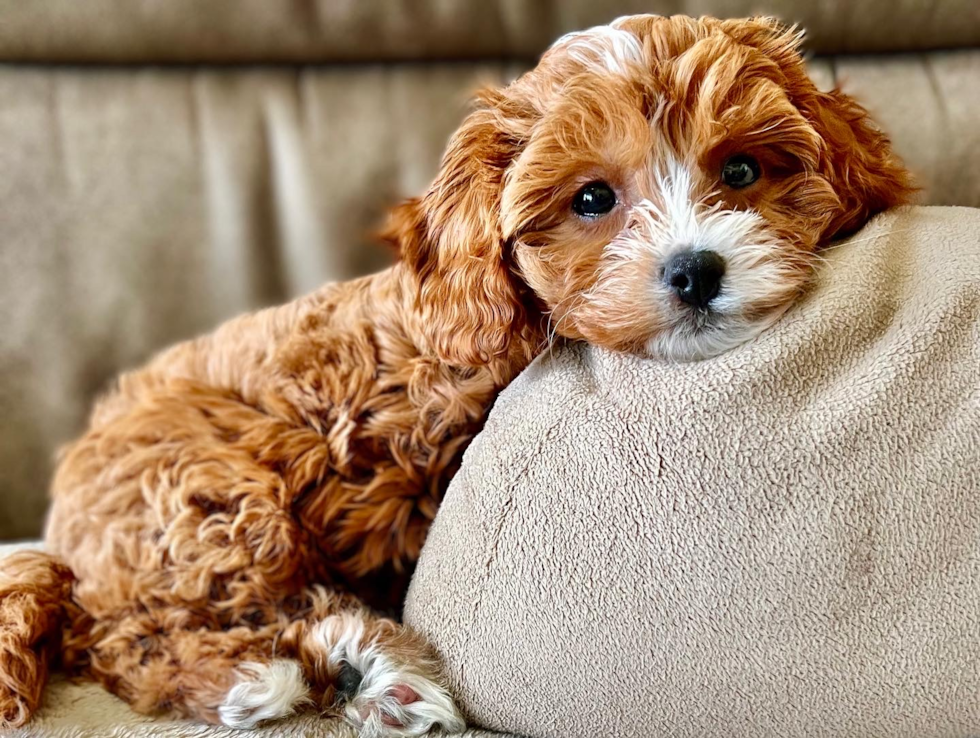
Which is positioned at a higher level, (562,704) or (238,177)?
(238,177)

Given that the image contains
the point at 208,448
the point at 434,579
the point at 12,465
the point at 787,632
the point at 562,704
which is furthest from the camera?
the point at 12,465

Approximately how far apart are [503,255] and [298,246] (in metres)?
1.00

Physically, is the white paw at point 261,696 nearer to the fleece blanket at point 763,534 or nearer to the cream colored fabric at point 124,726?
the cream colored fabric at point 124,726

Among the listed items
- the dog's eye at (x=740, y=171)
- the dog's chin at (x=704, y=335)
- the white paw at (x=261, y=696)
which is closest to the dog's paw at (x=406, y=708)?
the white paw at (x=261, y=696)

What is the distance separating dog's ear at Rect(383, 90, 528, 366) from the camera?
1.33 metres

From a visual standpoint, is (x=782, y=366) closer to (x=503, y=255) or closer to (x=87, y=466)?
(x=503, y=255)

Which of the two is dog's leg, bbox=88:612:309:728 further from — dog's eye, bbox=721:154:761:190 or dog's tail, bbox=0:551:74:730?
dog's eye, bbox=721:154:761:190

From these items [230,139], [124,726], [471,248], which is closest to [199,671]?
[124,726]

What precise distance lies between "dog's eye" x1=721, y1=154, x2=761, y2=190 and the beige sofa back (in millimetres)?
971

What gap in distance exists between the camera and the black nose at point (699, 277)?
3.93ft

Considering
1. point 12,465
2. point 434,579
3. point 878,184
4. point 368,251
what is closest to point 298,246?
point 368,251

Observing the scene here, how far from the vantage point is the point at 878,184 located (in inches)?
53.1

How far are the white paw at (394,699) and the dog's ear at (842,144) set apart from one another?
0.93 metres

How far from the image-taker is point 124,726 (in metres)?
1.32
